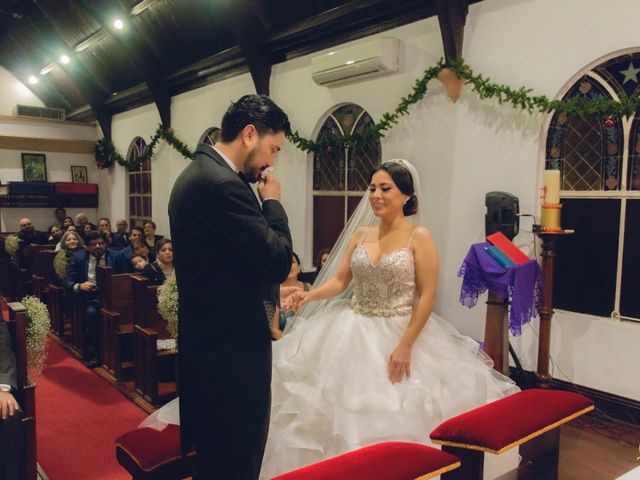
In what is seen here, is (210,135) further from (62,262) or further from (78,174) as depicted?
(78,174)

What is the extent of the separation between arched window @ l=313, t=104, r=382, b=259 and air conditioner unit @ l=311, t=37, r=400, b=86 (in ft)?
1.46

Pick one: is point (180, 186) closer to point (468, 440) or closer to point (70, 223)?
point (468, 440)

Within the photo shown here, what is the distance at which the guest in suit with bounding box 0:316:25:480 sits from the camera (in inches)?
99.5

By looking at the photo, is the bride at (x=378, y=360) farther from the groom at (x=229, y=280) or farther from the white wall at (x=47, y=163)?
the white wall at (x=47, y=163)

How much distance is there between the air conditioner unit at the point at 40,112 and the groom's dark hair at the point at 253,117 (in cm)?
1195

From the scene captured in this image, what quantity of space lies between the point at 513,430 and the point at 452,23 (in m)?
3.43

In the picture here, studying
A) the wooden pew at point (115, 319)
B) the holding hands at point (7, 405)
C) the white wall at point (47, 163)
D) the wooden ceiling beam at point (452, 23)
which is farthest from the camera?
the white wall at point (47, 163)

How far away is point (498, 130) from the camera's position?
452 centimetres

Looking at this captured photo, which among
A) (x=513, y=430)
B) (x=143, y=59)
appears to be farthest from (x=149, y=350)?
(x=143, y=59)

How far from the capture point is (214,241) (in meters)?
1.49

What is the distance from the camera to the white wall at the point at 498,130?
3943 mm

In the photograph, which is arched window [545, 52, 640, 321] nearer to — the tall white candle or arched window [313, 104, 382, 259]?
the tall white candle

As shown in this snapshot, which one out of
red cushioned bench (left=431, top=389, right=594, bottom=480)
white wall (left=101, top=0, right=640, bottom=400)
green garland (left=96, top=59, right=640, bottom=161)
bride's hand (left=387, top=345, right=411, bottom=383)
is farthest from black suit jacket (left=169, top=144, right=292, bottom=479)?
white wall (left=101, top=0, right=640, bottom=400)

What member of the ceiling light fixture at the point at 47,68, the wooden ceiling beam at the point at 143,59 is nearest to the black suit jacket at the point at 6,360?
the wooden ceiling beam at the point at 143,59
